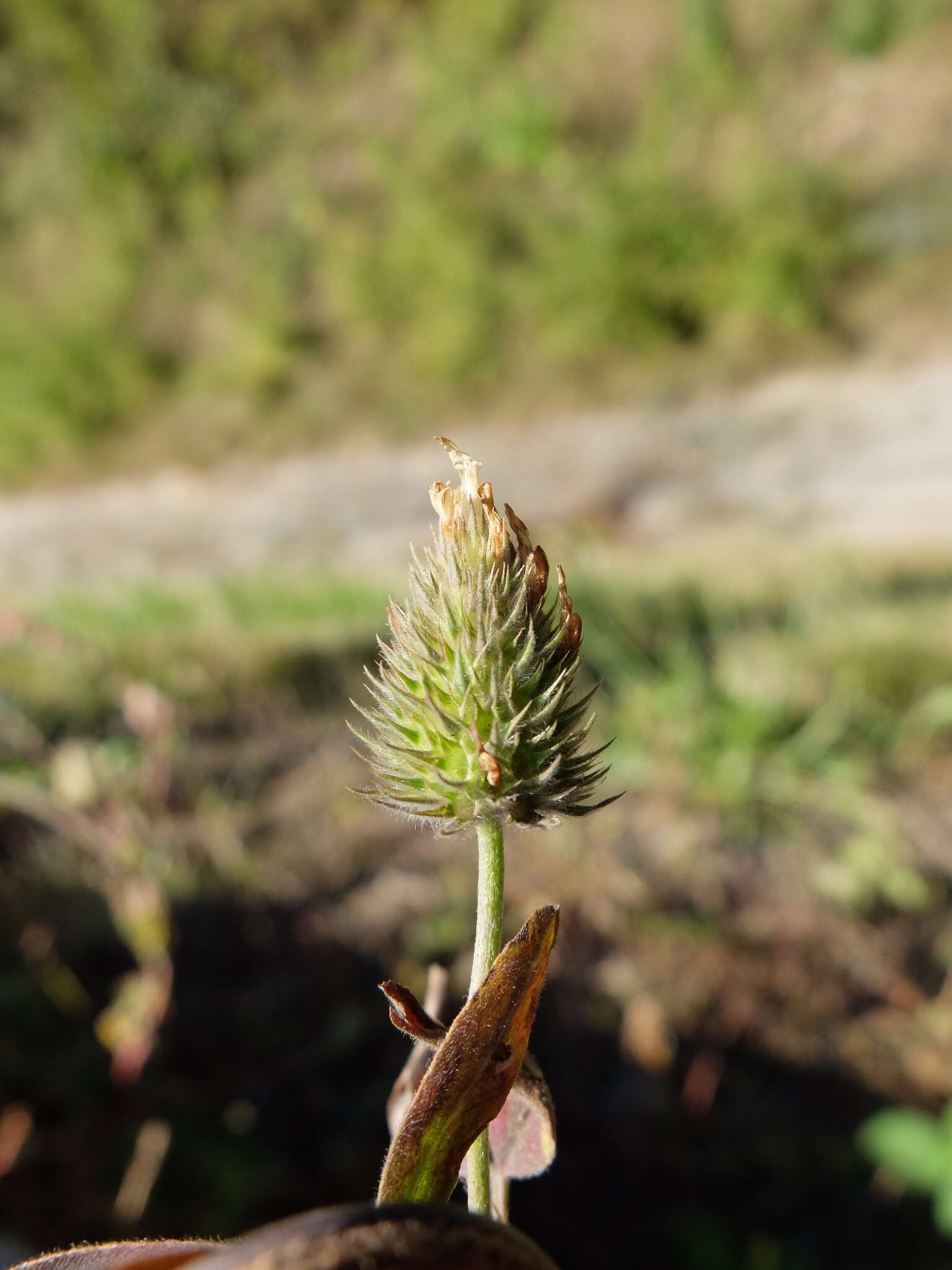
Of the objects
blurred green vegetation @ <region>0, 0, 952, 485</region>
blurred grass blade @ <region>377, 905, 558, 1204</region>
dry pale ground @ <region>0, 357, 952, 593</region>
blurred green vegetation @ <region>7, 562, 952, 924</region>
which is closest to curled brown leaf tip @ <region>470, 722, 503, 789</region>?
blurred grass blade @ <region>377, 905, 558, 1204</region>

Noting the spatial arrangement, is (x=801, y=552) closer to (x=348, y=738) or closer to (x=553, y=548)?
(x=553, y=548)

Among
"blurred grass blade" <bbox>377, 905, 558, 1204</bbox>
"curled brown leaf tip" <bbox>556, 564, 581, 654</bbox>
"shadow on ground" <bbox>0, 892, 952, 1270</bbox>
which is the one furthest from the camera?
"shadow on ground" <bbox>0, 892, 952, 1270</bbox>

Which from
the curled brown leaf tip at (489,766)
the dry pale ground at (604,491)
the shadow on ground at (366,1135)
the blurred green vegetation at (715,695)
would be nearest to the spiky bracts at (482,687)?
the curled brown leaf tip at (489,766)

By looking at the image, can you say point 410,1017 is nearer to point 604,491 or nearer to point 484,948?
point 484,948

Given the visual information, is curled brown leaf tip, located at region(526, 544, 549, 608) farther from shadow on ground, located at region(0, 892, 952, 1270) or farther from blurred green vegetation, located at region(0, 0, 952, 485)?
blurred green vegetation, located at region(0, 0, 952, 485)

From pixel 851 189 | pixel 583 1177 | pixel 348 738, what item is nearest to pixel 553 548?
pixel 348 738

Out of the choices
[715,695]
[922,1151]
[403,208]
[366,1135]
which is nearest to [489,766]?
[922,1151]
